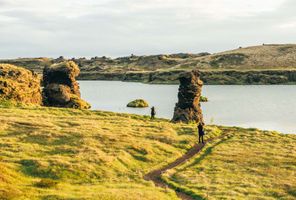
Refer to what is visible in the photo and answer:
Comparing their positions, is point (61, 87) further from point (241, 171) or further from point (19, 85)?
point (241, 171)

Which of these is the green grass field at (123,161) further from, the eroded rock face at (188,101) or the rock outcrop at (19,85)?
the rock outcrop at (19,85)

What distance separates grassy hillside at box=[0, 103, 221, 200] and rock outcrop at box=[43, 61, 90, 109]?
37.1 metres

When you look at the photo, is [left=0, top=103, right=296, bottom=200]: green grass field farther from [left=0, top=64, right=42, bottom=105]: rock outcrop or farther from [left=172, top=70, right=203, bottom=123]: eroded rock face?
[left=0, top=64, right=42, bottom=105]: rock outcrop

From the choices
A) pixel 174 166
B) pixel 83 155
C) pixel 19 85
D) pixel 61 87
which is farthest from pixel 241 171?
pixel 61 87

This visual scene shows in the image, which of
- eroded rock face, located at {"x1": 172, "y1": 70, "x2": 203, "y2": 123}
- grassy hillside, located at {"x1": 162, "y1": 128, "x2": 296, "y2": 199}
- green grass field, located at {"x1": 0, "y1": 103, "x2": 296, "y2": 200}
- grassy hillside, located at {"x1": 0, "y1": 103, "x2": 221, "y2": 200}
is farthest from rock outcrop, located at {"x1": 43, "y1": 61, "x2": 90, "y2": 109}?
grassy hillside, located at {"x1": 162, "y1": 128, "x2": 296, "y2": 199}

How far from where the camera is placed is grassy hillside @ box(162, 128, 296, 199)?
37.6m

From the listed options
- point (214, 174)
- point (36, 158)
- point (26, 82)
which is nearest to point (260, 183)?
point (214, 174)

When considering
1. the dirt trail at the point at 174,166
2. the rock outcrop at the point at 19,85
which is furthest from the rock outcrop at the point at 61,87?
the dirt trail at the point at 174,166

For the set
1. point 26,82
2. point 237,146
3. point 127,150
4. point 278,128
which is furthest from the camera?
point 26,82

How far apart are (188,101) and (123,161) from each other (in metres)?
37.8

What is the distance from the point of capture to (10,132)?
173 feet

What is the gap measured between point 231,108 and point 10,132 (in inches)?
3333

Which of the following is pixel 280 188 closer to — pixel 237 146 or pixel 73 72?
pixel 237 146

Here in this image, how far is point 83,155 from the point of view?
45.4m
